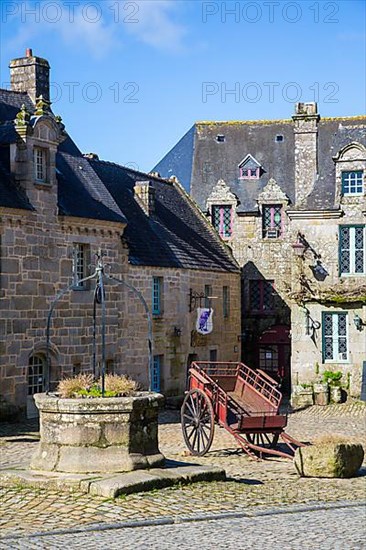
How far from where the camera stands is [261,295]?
111 feet

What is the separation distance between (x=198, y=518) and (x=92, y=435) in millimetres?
2136

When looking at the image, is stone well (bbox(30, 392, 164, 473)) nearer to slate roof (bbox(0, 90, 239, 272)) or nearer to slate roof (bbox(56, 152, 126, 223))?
slate roof (bbox(0, 90, 239, 272))

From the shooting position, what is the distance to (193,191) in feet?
115

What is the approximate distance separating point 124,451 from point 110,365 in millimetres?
12957

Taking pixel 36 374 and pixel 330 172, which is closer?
pixel 36 374

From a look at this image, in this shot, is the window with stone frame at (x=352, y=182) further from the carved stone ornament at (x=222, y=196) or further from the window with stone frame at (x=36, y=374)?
the window with stone frame at (x=36, y=374)

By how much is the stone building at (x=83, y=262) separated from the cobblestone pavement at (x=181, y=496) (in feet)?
10.1

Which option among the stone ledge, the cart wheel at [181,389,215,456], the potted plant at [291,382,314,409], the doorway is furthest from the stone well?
the doorway

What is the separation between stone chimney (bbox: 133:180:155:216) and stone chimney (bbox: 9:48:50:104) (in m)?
5.32

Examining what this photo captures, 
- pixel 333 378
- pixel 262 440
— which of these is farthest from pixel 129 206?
pixel 262 440

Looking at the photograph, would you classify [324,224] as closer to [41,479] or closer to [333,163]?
[333,163]

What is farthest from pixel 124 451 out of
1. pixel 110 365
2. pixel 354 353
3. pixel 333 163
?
pixel 333 163

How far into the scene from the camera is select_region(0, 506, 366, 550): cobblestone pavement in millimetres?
8883

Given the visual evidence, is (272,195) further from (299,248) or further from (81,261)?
(81,261)
